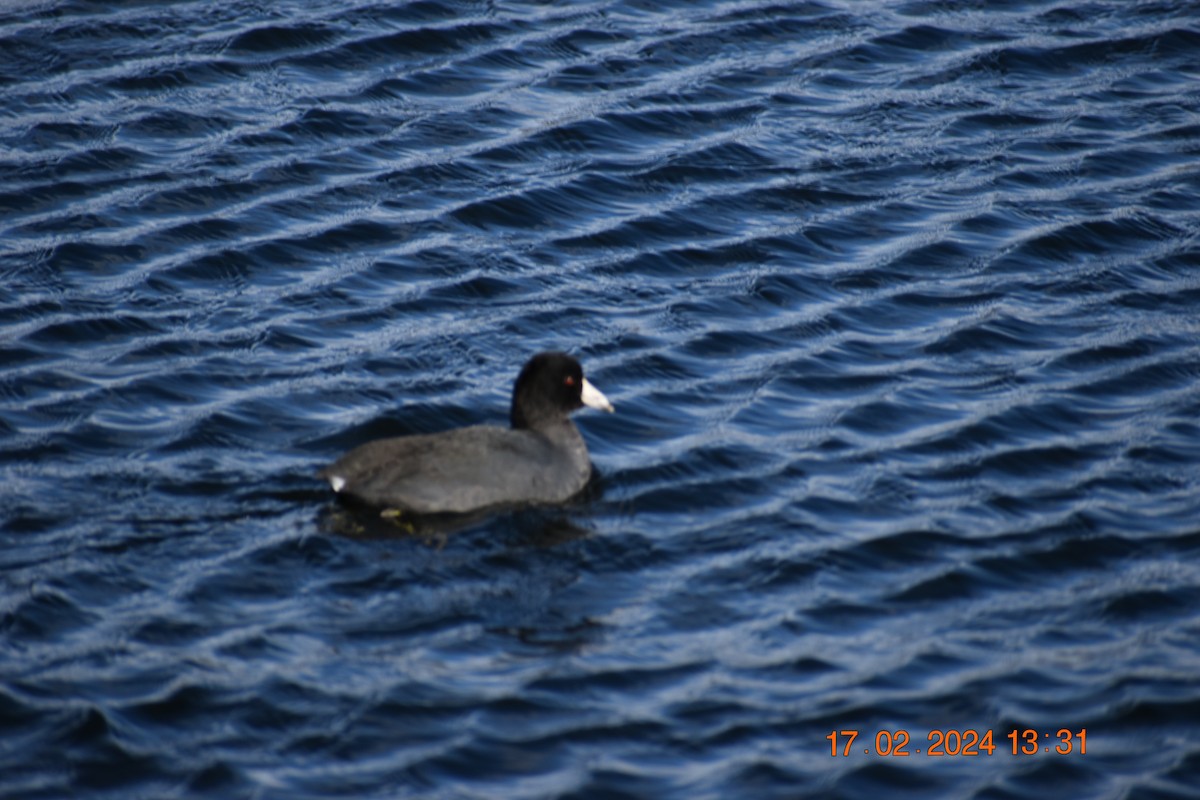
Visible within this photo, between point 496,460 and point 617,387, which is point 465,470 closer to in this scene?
point 496,460

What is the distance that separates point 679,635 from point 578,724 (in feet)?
2.94

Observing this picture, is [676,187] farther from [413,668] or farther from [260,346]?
[413,668]

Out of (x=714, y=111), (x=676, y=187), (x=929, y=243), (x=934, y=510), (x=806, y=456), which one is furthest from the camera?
(x=714, y=111)

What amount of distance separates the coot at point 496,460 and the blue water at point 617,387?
20cm

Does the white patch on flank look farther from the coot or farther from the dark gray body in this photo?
the dark gray body

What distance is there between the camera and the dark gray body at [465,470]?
9.12 m

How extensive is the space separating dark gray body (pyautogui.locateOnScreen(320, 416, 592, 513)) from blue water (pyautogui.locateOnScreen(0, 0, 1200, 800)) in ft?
0.63

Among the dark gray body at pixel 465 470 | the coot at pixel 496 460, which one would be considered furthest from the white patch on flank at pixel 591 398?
the dark gray body at pixel 465 470

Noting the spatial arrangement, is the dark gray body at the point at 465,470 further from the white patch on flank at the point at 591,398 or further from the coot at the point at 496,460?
the white patch on flank at the point at 591,398

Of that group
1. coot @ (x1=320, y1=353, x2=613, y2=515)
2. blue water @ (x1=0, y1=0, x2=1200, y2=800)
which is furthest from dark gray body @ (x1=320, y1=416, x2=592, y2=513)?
blue water @ (x1=0, y1=0, x2=1200, y2=800)

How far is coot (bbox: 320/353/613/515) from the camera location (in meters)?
9.14

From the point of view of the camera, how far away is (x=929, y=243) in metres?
12.8

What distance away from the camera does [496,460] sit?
373 inches

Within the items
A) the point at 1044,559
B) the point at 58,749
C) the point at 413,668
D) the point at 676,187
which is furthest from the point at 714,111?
the point at 58,749
